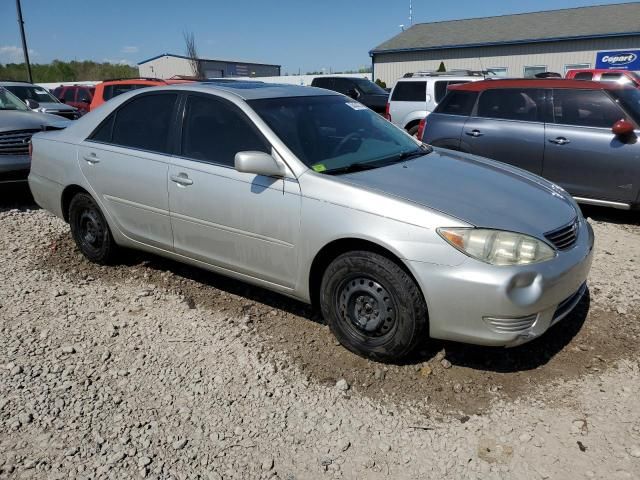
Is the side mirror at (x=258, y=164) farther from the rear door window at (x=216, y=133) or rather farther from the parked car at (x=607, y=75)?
the parked car at (x=607, y=75)

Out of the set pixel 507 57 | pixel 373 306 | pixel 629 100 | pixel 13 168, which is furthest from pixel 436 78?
pixel 507 57

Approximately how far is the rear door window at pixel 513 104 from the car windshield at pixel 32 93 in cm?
1298

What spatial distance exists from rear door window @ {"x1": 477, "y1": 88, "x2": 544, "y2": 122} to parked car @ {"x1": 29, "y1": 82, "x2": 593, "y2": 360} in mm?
2994

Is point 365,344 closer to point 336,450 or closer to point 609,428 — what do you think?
point 336,450

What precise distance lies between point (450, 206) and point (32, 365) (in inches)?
109

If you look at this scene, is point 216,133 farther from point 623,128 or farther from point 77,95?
point 77,95

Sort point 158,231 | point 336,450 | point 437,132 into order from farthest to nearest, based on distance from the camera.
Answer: point 437,132
point 158,231
point 336,450

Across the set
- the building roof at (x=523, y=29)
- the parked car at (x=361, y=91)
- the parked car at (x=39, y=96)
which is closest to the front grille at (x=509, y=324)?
the parked car at (x=361, y=91)

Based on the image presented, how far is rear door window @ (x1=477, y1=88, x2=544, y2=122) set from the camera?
6707 millimetres

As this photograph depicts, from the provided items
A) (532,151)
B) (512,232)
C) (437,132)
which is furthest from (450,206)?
(437,132)

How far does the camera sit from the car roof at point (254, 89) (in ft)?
A: 12.9

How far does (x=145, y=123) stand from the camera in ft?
14.1

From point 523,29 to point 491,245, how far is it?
29.8 meters

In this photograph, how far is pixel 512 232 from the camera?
2.91m
